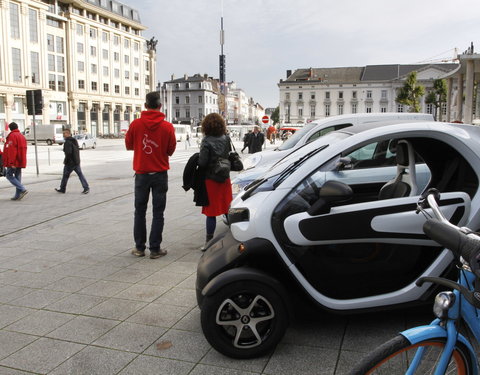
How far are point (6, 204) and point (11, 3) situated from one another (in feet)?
201

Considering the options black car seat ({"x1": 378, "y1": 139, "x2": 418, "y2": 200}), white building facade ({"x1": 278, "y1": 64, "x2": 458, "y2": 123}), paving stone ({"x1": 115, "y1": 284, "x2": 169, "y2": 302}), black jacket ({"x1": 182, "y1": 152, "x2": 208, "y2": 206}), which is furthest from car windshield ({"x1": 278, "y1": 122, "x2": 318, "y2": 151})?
white building facade ({"x1": 278, "y1": 64, "x2": 458, "y2": 123})

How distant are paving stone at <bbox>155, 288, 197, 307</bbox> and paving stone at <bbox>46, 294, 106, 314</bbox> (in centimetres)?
59

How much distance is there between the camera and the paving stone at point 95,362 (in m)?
3.11

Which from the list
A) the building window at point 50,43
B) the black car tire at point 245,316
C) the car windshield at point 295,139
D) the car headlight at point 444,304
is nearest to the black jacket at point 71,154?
the car windshield at point 295,139

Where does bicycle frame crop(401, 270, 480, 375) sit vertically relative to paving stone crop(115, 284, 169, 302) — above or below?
above

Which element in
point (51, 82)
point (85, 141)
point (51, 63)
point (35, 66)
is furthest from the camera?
point (51, 63)

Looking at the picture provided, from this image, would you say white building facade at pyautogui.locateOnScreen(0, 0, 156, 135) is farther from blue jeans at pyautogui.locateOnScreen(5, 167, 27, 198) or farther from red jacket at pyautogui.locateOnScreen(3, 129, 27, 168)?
blue jeans at pyautogui.locateOnScreen(5, 167, 27, 198)

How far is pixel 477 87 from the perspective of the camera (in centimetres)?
5225

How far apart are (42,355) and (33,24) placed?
72.2m

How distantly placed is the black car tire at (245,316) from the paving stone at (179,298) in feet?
3.58

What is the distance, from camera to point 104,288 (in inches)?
189

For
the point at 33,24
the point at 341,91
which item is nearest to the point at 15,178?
the point at 33,24

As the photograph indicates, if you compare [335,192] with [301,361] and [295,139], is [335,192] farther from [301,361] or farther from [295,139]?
[295,139]

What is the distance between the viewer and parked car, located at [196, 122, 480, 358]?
10.6 ft
